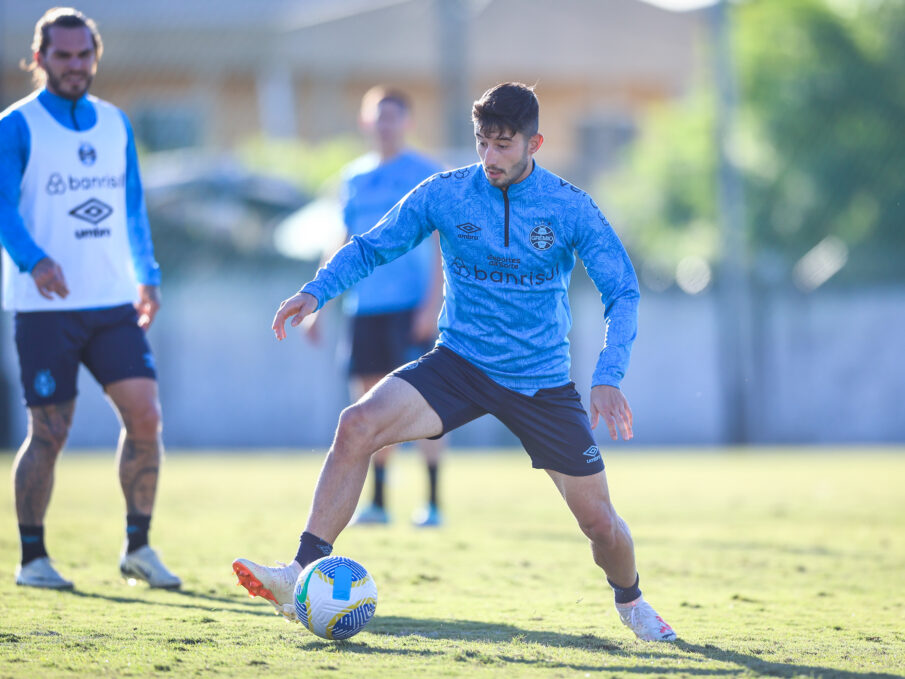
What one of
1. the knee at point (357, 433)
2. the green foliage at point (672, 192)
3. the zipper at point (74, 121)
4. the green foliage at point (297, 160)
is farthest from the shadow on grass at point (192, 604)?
the green foliage at point (672, 192)

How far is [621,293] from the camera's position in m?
5.10

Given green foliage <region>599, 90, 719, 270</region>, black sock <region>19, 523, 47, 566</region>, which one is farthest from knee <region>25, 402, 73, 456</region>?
green foliage <region>599, 90, 719, 270</region>

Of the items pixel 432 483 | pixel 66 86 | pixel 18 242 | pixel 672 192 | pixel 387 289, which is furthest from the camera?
pixel 672 192

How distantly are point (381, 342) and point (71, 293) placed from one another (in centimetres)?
299

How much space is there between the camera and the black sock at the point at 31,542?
636 cm

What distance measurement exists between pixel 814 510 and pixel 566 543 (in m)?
2.93

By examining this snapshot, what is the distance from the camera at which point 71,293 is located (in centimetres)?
629

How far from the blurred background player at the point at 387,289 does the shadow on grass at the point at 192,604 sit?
275cm

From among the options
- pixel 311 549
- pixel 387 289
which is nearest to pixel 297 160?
pixel 387 289

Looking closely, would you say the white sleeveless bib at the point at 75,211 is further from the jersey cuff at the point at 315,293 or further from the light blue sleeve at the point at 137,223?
the jersey cuff at the point at 315,293

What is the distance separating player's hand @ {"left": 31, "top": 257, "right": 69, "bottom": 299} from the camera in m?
5.86

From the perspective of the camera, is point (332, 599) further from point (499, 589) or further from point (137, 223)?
point (137, 223)

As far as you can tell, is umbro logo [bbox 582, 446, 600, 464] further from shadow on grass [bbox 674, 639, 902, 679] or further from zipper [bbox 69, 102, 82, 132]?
zipper [bbox 69, 102, 82, 132]

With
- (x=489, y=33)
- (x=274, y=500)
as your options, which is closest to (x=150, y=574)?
(x=274, y=500)
